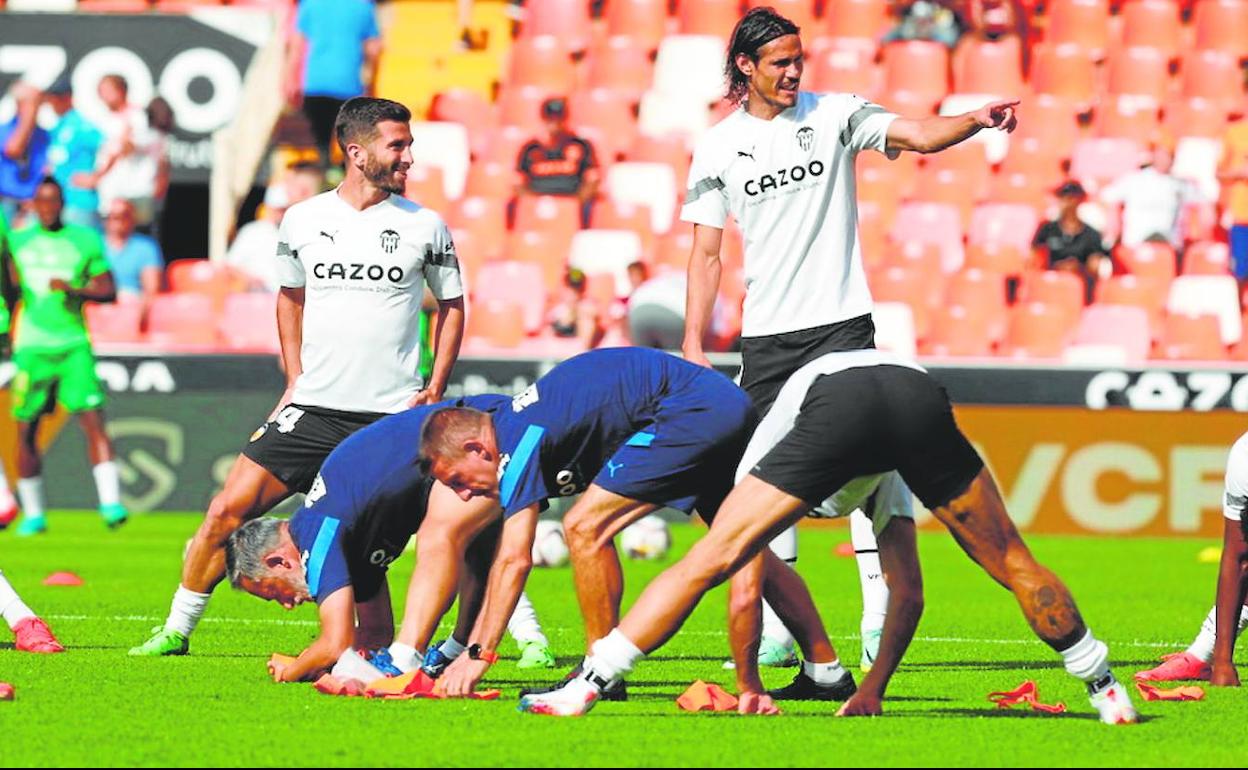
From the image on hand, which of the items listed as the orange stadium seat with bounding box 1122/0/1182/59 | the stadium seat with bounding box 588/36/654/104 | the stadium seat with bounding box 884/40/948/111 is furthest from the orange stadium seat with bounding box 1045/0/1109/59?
the stadium seat with bounding box 588/36/654/104

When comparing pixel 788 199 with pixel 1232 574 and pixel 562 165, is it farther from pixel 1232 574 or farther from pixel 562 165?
pixel 562 165

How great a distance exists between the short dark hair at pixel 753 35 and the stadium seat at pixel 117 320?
42.1ft

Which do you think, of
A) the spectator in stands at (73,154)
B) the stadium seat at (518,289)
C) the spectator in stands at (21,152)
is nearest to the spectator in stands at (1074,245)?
the stadium seat at (518,289)

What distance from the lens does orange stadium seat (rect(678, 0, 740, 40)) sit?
22297 mm

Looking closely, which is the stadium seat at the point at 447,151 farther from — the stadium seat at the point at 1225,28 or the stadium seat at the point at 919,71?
the stadium seat at the point at 1225,28

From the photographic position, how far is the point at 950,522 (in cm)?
712

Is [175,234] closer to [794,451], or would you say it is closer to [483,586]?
[483,586]

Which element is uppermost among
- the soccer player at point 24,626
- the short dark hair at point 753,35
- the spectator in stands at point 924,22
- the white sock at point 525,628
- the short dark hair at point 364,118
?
the short dark hair at point 753,35

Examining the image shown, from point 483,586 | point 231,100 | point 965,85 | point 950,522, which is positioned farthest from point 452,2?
point 950,522

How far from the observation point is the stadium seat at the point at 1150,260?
19.3 meters

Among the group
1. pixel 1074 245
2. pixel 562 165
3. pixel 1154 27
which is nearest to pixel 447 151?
pixel 562 165

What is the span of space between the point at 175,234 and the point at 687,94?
18.3ft

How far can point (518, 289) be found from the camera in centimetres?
2008

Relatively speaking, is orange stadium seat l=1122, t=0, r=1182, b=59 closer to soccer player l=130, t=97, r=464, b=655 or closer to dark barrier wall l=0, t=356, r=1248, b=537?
dark barrier wall l=0, t=356, r=1248, b=537
